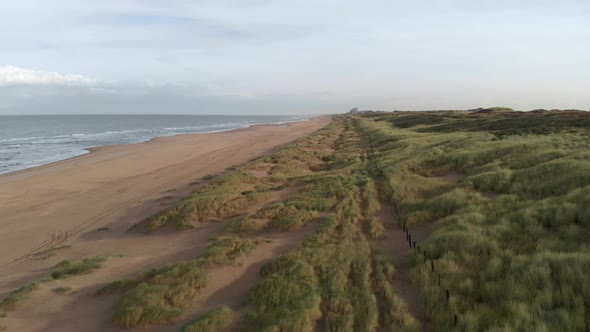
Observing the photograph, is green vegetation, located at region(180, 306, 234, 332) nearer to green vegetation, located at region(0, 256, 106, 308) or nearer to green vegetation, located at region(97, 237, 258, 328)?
green vegetation, located at region(97, 237, 258, 328)

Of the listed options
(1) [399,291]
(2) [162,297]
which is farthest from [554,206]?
(2) [162,297]

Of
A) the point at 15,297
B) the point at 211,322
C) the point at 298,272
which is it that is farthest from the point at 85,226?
the point at 211,322

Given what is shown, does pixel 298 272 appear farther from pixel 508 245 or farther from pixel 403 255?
pixel 508 245

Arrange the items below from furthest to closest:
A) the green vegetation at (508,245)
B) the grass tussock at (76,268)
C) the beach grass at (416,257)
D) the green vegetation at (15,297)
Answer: the grass tussock at (76,268) < the green vegetation at (15,297) < the beach grass at (416,257) < the green vegetation at (508,245)

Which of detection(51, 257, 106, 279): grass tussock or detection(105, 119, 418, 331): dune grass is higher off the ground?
detection(105, 119, 418, 331): dune grass

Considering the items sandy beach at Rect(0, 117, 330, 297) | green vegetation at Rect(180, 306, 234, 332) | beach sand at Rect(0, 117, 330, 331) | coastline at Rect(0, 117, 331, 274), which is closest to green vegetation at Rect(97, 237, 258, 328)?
beach sand at Rect(0, 117, 330, 331)

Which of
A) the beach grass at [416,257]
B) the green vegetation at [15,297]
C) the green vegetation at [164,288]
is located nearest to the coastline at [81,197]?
the green vegetation at [15,297]

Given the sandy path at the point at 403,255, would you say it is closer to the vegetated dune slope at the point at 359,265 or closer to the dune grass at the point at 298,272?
the vegetated dune slope at the point at 359,265
